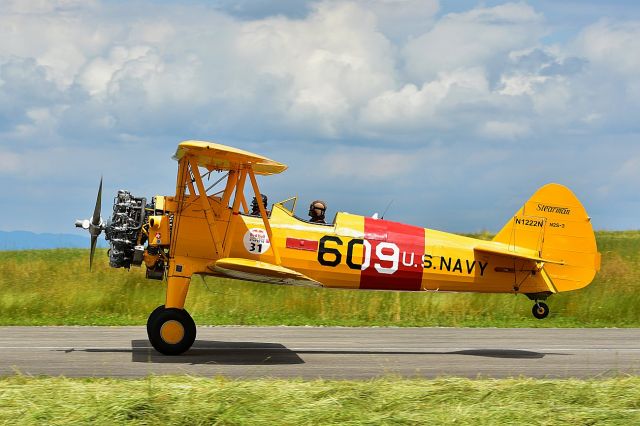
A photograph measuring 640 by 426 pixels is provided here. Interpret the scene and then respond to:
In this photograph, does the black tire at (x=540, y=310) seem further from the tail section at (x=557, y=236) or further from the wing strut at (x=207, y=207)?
the wing strut at (x=207, y=207)

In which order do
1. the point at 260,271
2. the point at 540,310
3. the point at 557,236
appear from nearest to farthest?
the point at 260,271
the point at 540,310
the point at 557,236

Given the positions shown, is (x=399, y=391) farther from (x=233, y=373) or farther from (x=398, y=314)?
(x=398, y=314)

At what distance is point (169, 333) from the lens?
537 inches

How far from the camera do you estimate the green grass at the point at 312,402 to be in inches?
317

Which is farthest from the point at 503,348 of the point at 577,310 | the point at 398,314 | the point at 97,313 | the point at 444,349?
the point at 97,313

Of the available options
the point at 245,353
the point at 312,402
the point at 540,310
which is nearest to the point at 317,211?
the point at 245,353

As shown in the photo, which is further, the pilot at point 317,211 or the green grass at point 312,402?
the pilot at point 317,211

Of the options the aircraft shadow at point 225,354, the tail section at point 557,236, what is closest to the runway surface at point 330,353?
the aircraft shadow at point 225,354

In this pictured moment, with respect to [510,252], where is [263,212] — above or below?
above

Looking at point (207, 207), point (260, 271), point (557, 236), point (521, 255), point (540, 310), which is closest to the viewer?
point (260, 271)

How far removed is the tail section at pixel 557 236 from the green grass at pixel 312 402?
18.4ft

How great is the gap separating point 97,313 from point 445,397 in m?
13.3

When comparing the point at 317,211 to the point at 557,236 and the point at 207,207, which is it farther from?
the point at 557,236

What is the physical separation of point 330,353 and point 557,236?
440 cm
